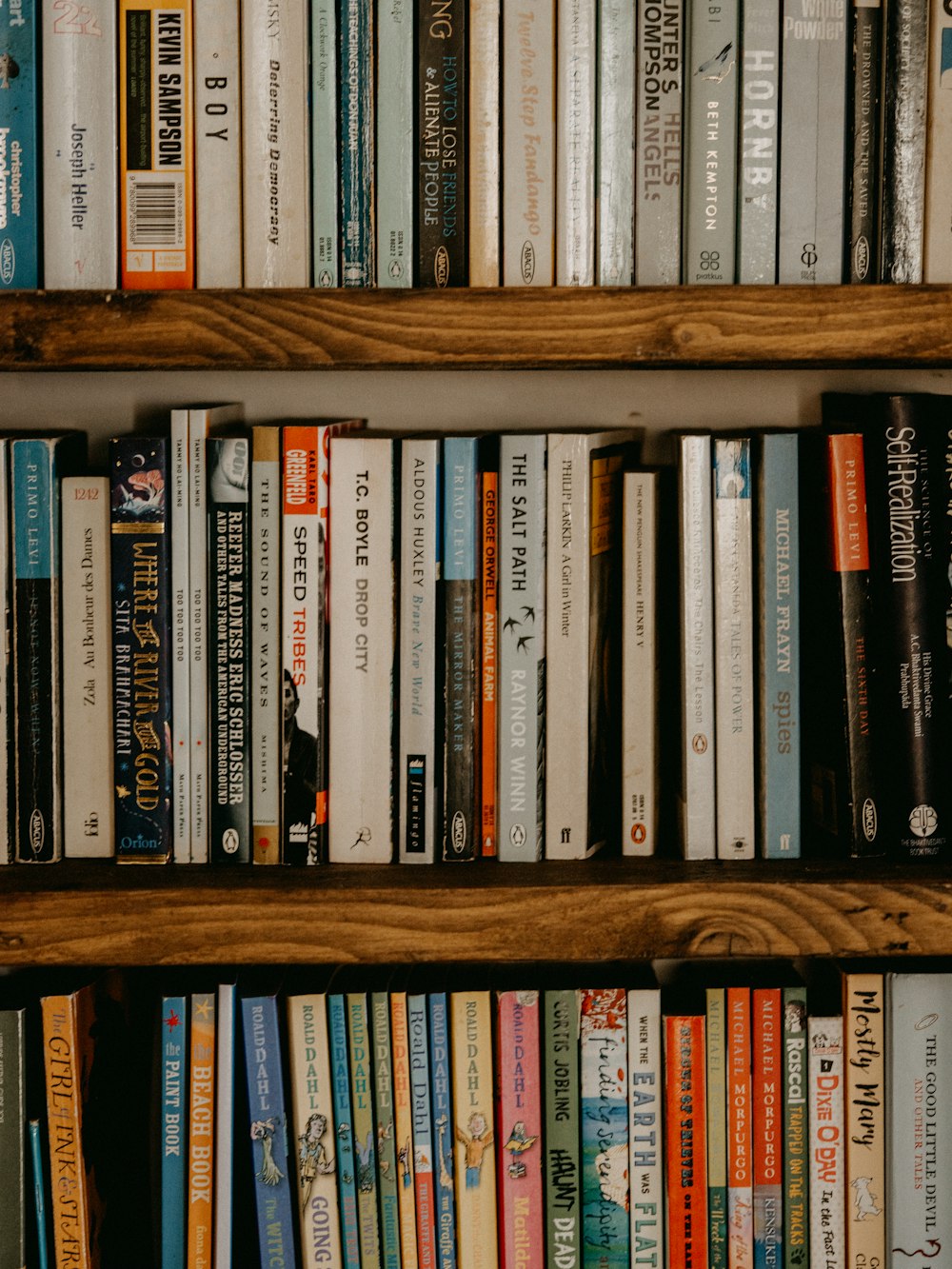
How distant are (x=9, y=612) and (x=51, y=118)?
1.11 ft

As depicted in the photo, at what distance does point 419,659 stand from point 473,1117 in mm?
336

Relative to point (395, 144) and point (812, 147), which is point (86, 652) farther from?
point (812, 147)

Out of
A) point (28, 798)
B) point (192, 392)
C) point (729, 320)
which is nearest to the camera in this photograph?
point (729, 320)

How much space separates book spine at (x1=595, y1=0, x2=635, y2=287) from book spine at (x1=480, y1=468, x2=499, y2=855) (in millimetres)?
167

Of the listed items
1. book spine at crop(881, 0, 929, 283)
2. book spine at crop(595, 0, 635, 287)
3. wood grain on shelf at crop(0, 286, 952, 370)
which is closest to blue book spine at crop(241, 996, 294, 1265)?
wood grain on shelf at crop(0, 286, 952, 370)

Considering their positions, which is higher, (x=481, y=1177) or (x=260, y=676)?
(x=260, y=676)

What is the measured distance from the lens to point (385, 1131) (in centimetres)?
85

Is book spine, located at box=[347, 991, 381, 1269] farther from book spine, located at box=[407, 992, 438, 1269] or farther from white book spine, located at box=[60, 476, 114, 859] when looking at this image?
white book spine, located at box=[60, 476, 114, 859]

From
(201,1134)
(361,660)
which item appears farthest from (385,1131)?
(361,660)

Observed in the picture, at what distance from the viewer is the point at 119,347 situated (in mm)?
755

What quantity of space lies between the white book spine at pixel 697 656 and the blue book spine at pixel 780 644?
0.12 feet

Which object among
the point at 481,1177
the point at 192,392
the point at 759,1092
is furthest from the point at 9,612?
the point at 759,1092

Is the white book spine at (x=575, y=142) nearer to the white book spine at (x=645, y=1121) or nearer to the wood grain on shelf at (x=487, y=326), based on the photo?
the wood grain on shelf at (x=487, y=326)

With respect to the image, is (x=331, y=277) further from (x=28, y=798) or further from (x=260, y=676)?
(x=28, y=798)
